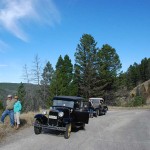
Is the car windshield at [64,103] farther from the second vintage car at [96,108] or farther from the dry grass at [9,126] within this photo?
the second vintage car at [96,108]

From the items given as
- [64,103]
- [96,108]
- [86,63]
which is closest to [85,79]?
[86,63]

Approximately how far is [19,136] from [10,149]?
365 centimetres

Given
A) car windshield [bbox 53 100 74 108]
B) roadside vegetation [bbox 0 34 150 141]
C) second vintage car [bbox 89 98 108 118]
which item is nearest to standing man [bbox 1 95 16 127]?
car windshield [bbox 53 100 74 108]

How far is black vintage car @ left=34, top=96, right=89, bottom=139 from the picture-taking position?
16.0 m

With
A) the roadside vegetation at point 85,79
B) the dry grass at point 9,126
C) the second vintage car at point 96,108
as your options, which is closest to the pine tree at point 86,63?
the roadside vegetation at point 85,79

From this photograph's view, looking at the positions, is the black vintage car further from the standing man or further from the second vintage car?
the second vintage car

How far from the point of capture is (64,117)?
1652 centimetres

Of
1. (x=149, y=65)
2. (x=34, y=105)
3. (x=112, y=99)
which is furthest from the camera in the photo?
(x=149, y=65)

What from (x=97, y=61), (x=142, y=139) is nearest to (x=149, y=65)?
(x=97, y=61)

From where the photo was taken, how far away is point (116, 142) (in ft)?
48.1

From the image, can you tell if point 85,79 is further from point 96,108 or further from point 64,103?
point 64,103

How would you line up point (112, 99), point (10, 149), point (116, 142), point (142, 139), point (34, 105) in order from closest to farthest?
point (10, 149), point (116, 142), point (142, 139), point (34, 105), point (112, 99)

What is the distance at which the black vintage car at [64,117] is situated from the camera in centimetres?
1598

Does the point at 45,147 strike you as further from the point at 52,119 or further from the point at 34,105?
the point at 34,105
